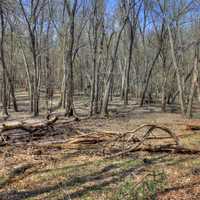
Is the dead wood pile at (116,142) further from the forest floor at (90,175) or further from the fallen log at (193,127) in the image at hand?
the fallen log at (193,127)

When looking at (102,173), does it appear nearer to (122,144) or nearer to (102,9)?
(122,144)

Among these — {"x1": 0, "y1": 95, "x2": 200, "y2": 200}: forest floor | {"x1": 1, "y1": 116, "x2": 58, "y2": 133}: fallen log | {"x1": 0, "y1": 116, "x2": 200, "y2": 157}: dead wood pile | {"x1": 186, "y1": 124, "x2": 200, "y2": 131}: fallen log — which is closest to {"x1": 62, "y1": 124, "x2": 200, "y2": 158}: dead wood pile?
{"x1": 0, "y1": 116, "x2": 200, "y2": 157}: dead wood pile

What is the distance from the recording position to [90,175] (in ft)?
21.4

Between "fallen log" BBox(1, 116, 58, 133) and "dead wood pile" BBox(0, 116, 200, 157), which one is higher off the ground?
"fallen log" BBox(1, 116, 58, 133)

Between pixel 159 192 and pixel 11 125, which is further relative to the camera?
pixel 11 125

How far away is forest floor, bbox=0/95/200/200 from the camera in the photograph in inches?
211

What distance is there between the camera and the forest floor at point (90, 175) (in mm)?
5363

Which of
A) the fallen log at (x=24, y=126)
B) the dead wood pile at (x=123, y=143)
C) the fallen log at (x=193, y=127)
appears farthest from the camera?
the fallen log at (x=193, y=127)

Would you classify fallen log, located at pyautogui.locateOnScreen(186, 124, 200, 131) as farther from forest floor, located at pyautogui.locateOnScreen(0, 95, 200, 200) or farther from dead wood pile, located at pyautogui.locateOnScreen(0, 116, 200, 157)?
forest floor, located at pyautogui.locateOnScreen(0, 95, 200, 200)

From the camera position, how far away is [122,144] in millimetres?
8805

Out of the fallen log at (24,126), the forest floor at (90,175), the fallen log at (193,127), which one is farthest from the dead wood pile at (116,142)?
the fallen log at (193,127)

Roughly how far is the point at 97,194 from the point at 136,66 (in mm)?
28540

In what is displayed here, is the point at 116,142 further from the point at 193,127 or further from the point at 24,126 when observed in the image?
the point at 193,127

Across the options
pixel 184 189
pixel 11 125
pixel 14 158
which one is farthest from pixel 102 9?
pixel 184 189
